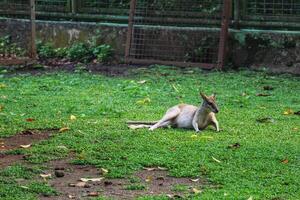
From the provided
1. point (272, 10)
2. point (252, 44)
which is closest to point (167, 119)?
point (252, 44)

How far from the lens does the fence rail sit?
13.8 metres

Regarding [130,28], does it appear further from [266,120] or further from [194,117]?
[194,117]

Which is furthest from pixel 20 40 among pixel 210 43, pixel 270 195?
pixel 270 195

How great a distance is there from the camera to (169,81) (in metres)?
12.2

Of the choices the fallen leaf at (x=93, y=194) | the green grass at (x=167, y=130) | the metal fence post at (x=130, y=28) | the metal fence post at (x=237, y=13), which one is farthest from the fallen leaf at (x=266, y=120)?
the metal fence post at (x=130, y=28)

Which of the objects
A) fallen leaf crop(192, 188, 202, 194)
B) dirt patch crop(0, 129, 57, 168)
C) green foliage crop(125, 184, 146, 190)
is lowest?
dirt patch crop(0, 129, 57, 168)

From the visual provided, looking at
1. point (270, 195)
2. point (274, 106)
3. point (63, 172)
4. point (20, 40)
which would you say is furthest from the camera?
point (20, 40)

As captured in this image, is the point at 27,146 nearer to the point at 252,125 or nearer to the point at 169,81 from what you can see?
the point at 252,125

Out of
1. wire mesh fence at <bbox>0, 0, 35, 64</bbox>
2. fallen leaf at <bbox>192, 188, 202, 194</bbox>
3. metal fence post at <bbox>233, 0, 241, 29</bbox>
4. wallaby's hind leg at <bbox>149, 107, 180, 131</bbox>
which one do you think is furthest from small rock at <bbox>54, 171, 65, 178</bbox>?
wire mesh fence at <bbox>0, 0, 35, 64</bbox>

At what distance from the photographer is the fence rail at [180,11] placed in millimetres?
13797

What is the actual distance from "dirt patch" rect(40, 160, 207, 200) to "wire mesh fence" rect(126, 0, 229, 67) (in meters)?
7.93

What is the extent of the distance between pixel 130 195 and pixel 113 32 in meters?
10.00

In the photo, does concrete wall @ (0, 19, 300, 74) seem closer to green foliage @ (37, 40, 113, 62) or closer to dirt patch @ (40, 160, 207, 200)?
green foliage @ (37, 40, 113, 62)

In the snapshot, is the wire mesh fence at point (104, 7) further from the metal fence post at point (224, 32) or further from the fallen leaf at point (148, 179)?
the fallen leaf at point (148, 179)
